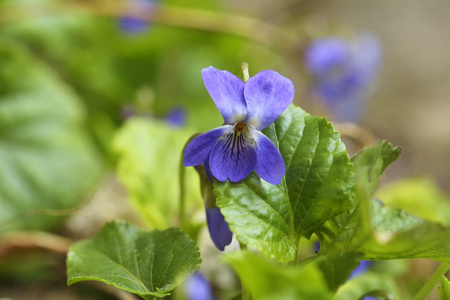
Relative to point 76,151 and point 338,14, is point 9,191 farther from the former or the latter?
point 338,14

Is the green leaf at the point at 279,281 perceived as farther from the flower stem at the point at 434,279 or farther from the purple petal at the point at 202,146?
the flower stem at the point at 434,279

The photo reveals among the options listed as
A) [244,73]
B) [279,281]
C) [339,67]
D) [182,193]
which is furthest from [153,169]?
[339,67]

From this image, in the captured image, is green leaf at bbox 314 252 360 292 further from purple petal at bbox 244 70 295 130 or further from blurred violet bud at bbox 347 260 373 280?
blurred violet bud at bbox 347 260 373 280

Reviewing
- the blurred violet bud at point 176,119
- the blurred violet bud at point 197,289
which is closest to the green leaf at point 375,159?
the blurred violet bud at point 197,289

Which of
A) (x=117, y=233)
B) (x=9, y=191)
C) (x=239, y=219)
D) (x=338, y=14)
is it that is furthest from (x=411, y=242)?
(x=338, y=14)

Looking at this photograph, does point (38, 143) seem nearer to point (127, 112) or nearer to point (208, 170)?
point (127, 112)

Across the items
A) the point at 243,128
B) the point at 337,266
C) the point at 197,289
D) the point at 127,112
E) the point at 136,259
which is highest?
the point at 243,128
